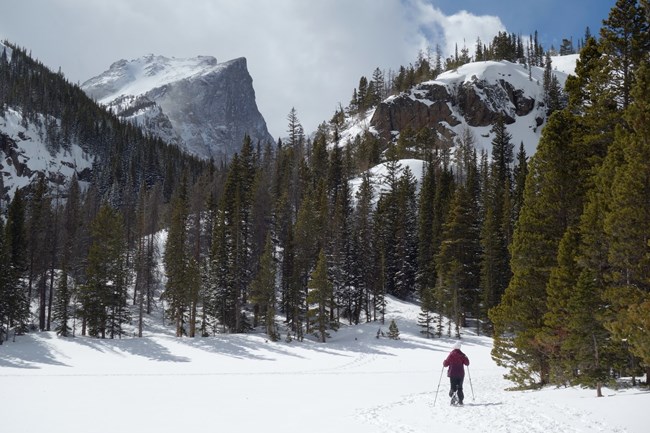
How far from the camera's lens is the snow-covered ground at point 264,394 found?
479 inches

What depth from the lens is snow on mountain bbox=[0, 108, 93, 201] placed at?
113m

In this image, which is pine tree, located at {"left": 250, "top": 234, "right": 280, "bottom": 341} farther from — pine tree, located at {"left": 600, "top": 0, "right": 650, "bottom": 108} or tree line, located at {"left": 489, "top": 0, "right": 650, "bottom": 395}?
pine tree, located at {"left": 600, "top": 0, "right": 650, "bottom": 108}

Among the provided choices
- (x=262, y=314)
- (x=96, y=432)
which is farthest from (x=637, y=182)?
(x=262, y=314)

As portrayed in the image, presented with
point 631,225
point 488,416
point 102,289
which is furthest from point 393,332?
point 488,416

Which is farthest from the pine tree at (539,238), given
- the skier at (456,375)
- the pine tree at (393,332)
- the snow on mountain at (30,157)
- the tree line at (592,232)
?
the snow on mountain at (30,157)

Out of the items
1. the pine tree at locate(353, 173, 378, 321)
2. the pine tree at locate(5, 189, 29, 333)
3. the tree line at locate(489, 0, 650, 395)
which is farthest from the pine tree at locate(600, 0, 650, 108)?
the pine tree at locate(5, 189, 29, 333)

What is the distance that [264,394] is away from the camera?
19.4 meters

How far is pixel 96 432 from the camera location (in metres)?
11.9

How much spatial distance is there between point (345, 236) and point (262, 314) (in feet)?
46.1

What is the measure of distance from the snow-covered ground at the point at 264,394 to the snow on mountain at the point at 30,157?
9052 centimetres

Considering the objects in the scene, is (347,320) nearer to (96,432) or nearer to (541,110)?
(96,432)

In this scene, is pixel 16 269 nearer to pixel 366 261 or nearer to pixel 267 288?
pixel 267 288

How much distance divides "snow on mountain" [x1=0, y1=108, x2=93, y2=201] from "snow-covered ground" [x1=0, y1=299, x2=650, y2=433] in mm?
90522

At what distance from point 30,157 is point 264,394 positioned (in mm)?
125236
